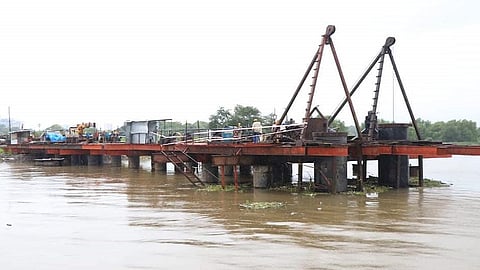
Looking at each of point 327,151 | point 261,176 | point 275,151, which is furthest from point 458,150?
point 261,176

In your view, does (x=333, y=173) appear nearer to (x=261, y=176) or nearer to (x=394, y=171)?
(x=261, y=176)

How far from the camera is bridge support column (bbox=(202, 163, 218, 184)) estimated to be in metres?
24.1

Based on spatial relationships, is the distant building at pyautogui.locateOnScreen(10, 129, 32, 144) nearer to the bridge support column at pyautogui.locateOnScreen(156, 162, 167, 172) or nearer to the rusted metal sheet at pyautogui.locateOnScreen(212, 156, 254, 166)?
the bridge support column at pyautogui.locateOnScreen(156, 162, 167, 172)

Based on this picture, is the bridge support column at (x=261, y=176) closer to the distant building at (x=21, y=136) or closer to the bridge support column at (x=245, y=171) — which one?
the bridge support column at (x=245, y=171)

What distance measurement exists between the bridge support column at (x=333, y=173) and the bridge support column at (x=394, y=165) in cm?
317

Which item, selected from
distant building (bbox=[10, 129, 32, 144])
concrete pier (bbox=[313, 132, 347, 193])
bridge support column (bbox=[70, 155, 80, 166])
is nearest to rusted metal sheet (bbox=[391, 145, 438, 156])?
concrete pier (bbox=[313, 132, 347, 193])

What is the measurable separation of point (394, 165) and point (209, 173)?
7.91 m

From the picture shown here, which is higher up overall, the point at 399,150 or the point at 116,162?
the point at 399,150

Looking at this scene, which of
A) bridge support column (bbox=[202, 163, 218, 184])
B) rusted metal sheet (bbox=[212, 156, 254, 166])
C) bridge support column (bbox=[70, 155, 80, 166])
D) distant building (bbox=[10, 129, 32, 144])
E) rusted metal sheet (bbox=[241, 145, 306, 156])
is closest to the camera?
rusted metal sheet (bbox=[241, 145, 306, 156])

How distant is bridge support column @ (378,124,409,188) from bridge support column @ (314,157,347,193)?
10.4 feet

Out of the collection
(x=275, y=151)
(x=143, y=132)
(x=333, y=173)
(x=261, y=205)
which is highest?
(x=143, y=132)

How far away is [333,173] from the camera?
1916 cm

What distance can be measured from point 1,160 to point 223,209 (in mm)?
36881

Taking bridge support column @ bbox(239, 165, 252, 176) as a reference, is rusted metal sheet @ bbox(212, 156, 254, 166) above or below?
above
